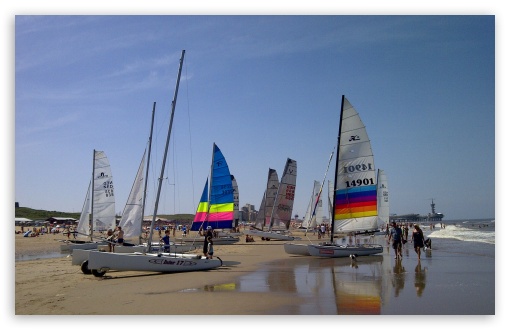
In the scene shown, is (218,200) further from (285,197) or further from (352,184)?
(285,197)

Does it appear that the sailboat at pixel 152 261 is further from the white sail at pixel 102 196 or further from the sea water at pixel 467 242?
the white sail at pixel 102 196

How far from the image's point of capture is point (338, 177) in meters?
17.6

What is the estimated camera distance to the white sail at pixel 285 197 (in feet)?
108

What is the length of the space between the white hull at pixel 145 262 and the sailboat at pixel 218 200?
7.55 metres

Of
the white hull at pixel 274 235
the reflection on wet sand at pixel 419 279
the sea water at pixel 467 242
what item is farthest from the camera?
the white hull at pixel 274 235

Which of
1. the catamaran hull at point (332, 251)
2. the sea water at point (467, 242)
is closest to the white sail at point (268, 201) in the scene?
the sea water at point (467, 242)

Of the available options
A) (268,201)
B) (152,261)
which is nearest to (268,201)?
(268,201)

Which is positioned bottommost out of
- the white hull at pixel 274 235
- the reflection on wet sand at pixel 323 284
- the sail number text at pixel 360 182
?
the white hull at pixel 274 235

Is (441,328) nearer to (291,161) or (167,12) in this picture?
(167,12)

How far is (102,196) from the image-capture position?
934 inches

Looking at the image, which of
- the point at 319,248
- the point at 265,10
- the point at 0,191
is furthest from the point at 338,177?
the point at 0,191

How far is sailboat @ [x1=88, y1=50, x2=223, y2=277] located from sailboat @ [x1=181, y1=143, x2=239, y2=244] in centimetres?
743

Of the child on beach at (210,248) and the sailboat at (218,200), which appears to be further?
the sailboat at (218,200)

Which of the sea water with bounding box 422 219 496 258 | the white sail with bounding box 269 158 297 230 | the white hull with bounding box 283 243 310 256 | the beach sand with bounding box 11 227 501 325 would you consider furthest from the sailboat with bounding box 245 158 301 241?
the beach sand with bounding box 11 227 501 325
